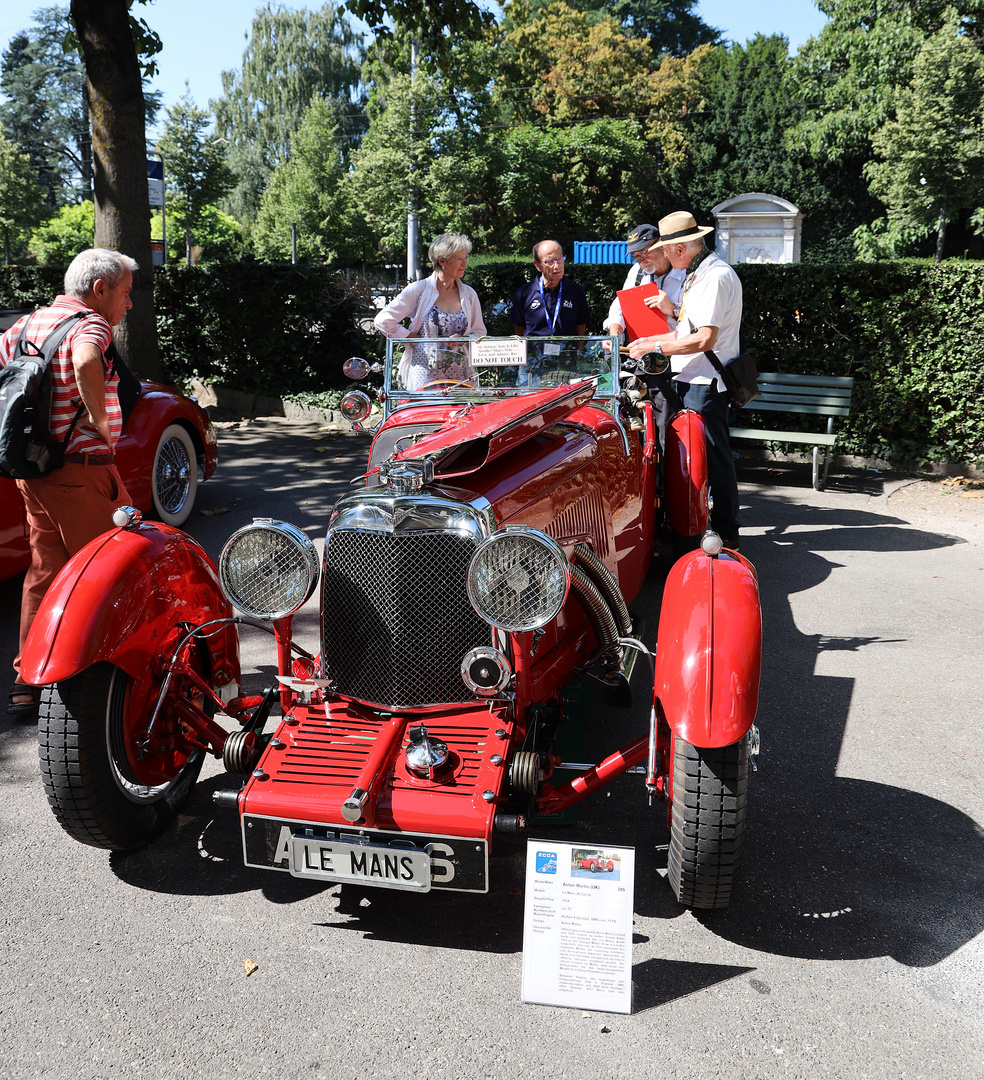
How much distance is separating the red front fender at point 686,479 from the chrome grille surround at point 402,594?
8.74 ft

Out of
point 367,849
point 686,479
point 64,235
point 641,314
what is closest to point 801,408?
point 641,314

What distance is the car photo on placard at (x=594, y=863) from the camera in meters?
2.46

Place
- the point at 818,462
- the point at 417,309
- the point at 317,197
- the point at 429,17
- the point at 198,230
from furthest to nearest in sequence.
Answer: the point at 317,197 < the point at 198,230 < the point at 429,17 < the point at 818,462 < the point at 417,309

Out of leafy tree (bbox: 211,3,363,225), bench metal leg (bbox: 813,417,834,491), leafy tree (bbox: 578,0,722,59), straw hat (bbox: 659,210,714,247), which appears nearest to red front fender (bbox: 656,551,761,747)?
straw hat (bbox: 659,210,714,247)

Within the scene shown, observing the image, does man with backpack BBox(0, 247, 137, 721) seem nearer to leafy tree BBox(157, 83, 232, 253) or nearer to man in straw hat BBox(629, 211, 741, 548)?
man in straw hat BBox(629, 211, 741, 548)

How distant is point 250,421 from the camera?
11.4 m

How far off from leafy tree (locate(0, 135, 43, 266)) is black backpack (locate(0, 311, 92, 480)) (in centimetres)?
3092

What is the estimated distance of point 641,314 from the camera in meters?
5.80

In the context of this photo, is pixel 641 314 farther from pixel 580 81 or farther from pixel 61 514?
pixel 580 81

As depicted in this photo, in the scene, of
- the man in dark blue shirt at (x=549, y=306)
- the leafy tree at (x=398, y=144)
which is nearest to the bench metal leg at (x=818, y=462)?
the man in dark blue shirt at (x=549, y=306)

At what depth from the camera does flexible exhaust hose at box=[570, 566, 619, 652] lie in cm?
312

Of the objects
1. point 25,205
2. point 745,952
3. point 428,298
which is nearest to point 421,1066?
point 745,952

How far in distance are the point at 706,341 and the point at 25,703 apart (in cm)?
417

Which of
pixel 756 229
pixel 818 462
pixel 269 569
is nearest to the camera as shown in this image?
pixel 269 569
